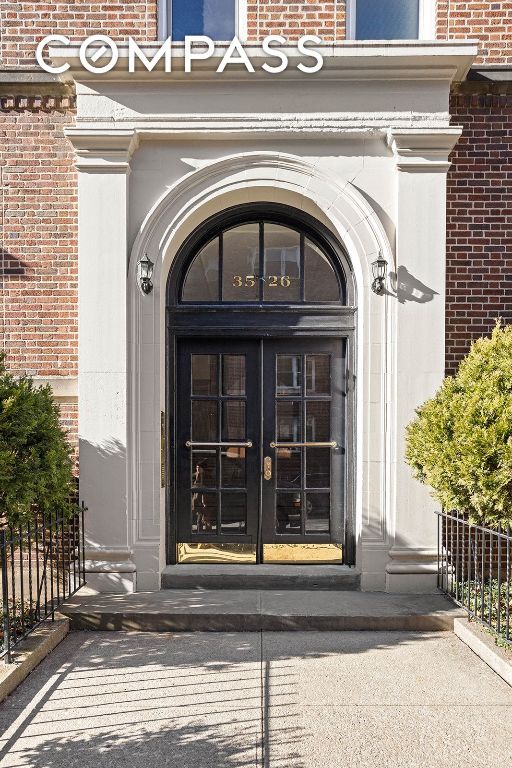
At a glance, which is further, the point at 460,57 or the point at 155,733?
the point at 460,57

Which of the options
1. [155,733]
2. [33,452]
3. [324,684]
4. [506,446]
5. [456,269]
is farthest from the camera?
[456,269]

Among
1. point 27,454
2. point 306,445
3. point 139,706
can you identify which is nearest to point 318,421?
point 306,445

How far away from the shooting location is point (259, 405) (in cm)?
660

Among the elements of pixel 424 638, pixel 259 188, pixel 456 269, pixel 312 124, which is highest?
pixel 312 124

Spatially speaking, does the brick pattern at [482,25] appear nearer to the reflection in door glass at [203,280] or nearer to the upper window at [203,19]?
the upper window at [203,19]

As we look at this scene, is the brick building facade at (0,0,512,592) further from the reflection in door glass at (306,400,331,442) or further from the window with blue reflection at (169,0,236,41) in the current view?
the reflection in door glass at (306,400,331,442)

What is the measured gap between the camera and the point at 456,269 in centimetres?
647

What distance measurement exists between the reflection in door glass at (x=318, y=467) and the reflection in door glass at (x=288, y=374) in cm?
66

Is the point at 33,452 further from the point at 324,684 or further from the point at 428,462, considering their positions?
the point at 428,462

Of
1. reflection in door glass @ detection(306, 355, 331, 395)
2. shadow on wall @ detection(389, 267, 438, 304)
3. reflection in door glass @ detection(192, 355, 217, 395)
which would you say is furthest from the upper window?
reflection in door glass @ detection(306, 355, 331, 395)

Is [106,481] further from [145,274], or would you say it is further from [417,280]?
[417,280]

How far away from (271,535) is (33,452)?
8.76 ft

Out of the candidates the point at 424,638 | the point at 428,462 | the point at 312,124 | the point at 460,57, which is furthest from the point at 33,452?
the point at 460,57

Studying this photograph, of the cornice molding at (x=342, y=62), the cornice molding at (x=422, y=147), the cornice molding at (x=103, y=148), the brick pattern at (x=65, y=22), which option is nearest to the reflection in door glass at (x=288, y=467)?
the cornice molding at (x=422, y=147)
